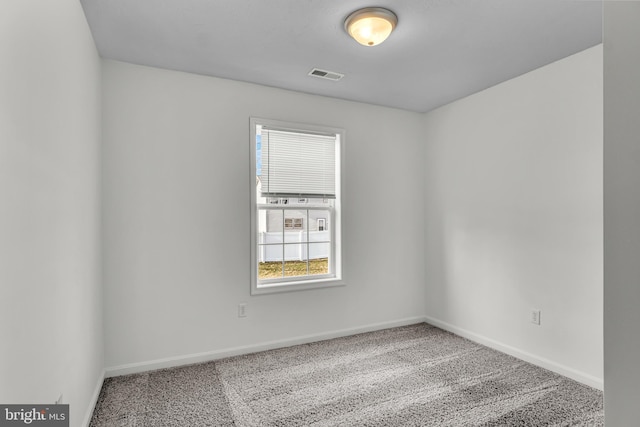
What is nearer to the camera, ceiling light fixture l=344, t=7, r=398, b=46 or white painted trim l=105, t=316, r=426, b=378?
ceiling light fixture l=344, t=7, r=398, b=46

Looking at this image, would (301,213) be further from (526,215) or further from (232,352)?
(526,215)

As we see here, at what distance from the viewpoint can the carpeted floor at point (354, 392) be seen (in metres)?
2.26

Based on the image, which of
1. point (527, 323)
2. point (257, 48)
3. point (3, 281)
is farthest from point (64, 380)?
point (527, 323)

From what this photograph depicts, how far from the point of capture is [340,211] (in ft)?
12.5

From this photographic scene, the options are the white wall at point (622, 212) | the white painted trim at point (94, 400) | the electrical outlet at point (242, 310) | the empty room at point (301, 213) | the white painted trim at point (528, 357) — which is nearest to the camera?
the white wall at point (622, 212)

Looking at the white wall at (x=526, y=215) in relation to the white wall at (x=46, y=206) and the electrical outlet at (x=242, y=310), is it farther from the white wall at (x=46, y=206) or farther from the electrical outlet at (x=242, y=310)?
the white wall at (x=46, y=206)

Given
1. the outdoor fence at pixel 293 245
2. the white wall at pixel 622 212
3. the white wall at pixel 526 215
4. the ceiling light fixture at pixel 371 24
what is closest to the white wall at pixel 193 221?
the outdoor fence at pixel 293 245

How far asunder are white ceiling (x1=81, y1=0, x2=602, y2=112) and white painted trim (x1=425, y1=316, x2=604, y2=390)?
8.08 feet

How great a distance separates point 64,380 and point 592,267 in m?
3.46

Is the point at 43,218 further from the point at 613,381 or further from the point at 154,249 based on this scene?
the point at 613,381

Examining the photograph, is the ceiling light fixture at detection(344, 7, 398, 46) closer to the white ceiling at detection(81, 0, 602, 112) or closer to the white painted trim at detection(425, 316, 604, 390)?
the white ceiling at detection(81, 0, 602, 112)

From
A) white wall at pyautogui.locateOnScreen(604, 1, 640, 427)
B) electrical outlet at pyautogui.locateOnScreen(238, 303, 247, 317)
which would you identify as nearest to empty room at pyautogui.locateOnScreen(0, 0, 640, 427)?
electrical outlet at pyautogui.locateOnScreen(238, 303, 247, 317)

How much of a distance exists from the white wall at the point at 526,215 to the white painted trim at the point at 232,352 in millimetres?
835

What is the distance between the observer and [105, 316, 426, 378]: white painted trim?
2.89 metres
